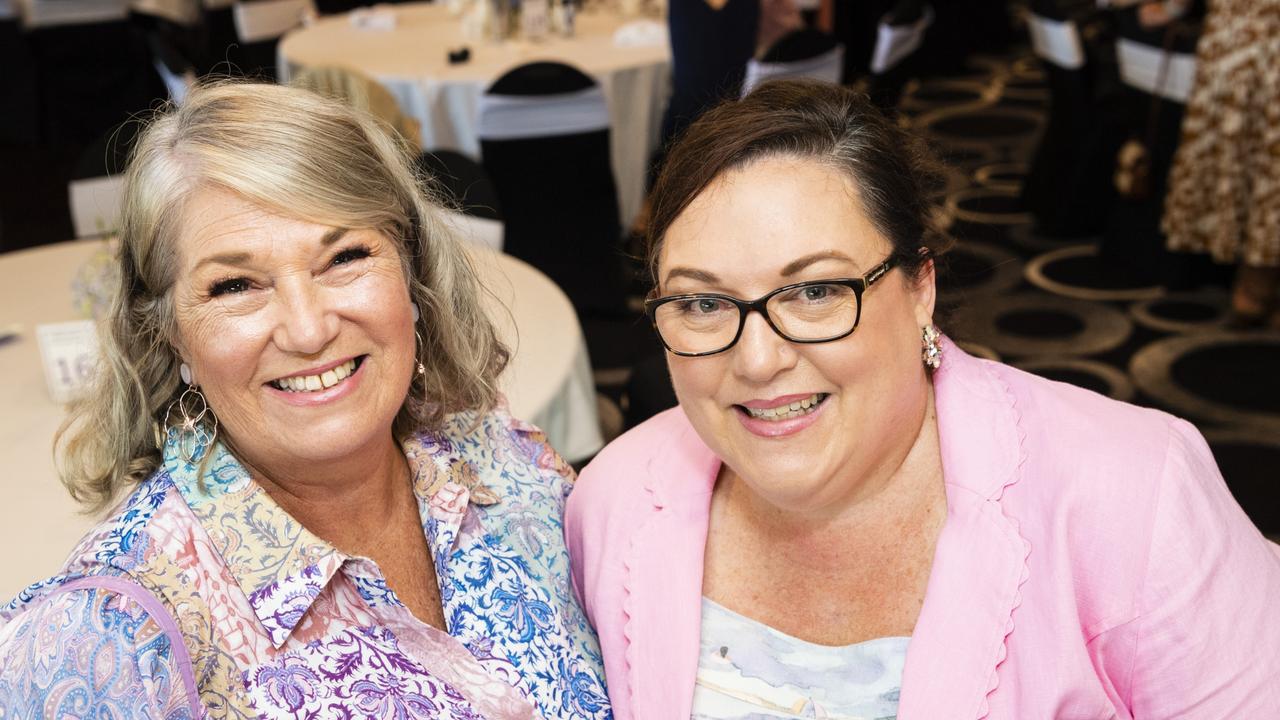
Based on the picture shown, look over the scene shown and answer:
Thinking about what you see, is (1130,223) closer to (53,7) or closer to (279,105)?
(279,105)

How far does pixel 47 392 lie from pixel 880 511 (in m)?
1.89

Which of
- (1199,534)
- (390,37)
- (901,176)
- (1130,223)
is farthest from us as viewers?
(390,37)

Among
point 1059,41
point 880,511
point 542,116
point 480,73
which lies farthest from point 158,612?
point 1059,41

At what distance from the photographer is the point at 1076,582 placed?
55.6 inches

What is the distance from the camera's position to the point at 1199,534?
4.50 feet

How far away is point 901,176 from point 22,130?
26.3ft

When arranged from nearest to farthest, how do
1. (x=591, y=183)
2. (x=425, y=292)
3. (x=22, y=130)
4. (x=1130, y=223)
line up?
(x=425, y=292) < (x=591, y=183) < (x=1130, y=223) < (x=22, y=130)

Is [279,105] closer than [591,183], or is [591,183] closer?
[279,105]

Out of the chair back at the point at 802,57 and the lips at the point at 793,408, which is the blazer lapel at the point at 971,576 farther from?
the chair back at the point at 802,57

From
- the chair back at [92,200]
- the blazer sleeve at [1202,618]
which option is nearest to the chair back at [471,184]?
the chair back at [92,200]

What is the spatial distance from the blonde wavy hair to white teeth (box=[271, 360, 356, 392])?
150 mm

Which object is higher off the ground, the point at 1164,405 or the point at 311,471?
the point at 311,471

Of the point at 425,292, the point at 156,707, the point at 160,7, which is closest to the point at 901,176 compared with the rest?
the point at 425,292

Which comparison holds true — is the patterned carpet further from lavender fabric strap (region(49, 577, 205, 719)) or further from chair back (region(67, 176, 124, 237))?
chair back (region(67, 176, 124, 237))
